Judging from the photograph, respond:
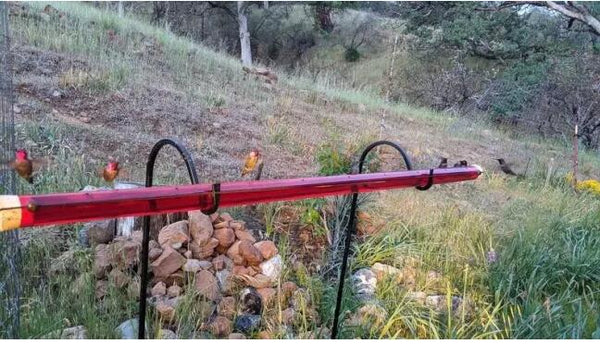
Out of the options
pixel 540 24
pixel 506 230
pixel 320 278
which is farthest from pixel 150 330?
pixel 540 24

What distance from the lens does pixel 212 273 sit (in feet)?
6.57

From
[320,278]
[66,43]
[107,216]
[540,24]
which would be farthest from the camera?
[540,24]

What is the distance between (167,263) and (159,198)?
1.18m

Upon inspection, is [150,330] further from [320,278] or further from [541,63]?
[541,63]

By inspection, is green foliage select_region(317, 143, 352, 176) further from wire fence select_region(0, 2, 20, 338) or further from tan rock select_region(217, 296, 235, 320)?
wire fence select_region(0, 2, 20, 338)

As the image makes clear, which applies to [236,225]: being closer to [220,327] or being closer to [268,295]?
[268,295]

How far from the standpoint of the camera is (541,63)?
856 cm

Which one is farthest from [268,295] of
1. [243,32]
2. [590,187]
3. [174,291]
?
[243,32]

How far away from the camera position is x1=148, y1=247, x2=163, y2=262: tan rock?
1.94 metres

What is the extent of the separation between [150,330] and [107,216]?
3.41 feet

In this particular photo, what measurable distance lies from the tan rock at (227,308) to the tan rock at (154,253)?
0.98 feet

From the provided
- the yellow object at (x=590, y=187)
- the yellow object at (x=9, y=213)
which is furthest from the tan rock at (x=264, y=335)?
the yellow object at (x=590, y=187)

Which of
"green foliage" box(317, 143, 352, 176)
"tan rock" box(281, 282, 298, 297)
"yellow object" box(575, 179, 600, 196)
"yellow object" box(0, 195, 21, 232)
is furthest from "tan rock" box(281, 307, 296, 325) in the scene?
"yellow object" box(575, 179, 600, 196)

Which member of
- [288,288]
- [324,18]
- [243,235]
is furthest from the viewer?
[324,18]
